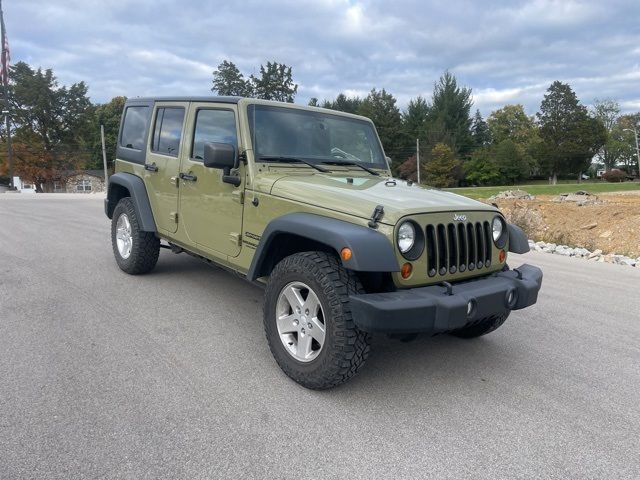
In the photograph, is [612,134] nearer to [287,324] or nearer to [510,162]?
[510,162]

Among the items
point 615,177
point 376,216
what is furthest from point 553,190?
point 376,216

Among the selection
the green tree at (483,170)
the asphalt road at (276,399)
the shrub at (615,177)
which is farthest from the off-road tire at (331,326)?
the shrub at (615,177)

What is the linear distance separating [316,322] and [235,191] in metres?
1.39

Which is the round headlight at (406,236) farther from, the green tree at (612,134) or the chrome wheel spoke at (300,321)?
the green tree at (612,134)

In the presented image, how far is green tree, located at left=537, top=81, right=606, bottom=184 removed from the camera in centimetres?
6431

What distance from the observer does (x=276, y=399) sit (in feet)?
9.96

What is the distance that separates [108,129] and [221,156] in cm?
7180

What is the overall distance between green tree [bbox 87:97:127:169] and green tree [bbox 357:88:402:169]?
34.1 metres

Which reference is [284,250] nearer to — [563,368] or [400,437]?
[400,437]

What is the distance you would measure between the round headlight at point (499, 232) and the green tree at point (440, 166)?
5430 centimetres

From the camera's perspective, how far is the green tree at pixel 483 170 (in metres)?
62.3

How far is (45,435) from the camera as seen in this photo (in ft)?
8.41

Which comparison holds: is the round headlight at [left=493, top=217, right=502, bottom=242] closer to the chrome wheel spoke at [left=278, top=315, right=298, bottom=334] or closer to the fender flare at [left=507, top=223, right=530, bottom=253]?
the fender flare at [left=507, top=223, right=530, bottom=253]

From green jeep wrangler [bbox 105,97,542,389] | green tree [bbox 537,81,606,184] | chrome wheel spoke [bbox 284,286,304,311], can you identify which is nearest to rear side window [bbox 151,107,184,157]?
green jeep wrangler [bbox 105,97,542,389]
